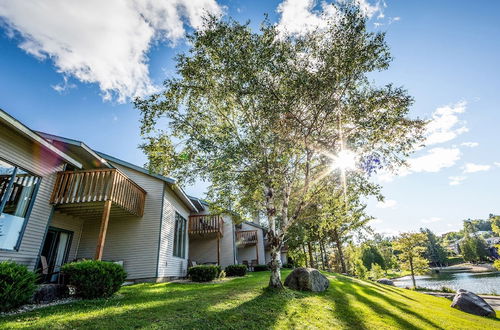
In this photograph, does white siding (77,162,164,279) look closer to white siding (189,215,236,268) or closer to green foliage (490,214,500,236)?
white siding (189,215,236,268)

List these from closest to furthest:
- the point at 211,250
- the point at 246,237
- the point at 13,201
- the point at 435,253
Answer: the point at 13,201
the point at 211,250
the point at 246,237
the point at 435,253

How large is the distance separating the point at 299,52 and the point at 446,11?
618cm

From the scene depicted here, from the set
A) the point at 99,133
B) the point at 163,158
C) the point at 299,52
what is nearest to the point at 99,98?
the point at 99,133

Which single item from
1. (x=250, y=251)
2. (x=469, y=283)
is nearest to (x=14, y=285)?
(x=250, y=251)

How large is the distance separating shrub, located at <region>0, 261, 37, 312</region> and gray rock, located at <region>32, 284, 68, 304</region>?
76cm

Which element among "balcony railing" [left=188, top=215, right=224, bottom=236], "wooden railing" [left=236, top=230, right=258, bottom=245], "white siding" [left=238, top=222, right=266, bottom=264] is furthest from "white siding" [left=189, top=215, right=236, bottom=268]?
"white siding" [left=238, top=222, right=266, bottom=264]

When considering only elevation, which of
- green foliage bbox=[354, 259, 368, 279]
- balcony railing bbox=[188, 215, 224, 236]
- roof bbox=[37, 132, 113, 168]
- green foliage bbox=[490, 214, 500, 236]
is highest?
roof bbox=[37, 132, 113, 168]

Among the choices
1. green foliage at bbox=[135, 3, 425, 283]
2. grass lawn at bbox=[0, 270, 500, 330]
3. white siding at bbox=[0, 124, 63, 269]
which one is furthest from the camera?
green foliage at bbox=[135, 3, 425, 283]

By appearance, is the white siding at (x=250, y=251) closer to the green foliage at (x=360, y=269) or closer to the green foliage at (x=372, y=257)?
the green foliage at (x=360, y=269)

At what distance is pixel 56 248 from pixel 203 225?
29.2 feet

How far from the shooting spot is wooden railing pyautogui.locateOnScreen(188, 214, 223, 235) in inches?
690

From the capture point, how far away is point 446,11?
918 cm

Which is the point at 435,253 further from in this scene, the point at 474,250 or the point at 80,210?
the point at 80,210

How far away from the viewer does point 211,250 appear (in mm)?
20234
